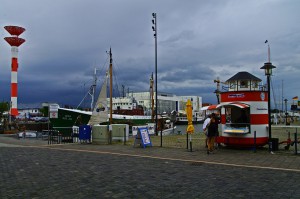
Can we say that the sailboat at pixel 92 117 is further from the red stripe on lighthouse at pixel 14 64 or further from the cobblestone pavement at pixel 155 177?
the cobblestone pavement at pixel 155 177

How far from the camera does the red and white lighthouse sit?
162 ft

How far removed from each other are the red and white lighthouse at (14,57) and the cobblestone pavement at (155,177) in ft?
123

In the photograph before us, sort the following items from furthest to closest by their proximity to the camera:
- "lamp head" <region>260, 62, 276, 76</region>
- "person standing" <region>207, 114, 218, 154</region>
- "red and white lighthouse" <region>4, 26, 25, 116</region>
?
"red and white lighthouse" <region>4, 26, 25, 116</region>
"lamp head" <region>260, 62, 276, 76</region>
"person standing" <region>207, 114, 218, 154</region>

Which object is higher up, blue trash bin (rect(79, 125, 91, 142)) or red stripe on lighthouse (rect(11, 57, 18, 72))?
red stripe on lighthouse (rect(11, 57, 18, 72))

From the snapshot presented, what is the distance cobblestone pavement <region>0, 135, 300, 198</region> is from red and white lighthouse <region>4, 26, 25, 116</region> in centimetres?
3749

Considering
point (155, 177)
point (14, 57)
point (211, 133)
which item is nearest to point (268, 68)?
point (211, 133)

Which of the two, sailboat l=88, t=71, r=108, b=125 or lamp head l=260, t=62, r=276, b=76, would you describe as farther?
sailboat l=88, t=71, r=108, b=125

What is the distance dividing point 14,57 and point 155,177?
154 feet

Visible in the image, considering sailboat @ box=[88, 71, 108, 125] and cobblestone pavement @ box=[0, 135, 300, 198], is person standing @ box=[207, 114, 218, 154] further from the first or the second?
sailboat @ box=[88, 71, 108, 125]

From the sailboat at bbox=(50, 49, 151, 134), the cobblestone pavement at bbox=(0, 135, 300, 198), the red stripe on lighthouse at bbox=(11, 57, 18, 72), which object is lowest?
the cobblestone pavement at bbox=(0, 135, 300, 198)

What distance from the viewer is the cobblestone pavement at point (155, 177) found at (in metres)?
7.99

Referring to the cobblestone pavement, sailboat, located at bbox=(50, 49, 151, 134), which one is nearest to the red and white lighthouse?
sailboat, located at bbox=(50, 49, 151, 134)

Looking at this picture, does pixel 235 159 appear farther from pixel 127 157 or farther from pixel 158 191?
pixel 158 191

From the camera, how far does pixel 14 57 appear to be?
167 ft
